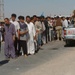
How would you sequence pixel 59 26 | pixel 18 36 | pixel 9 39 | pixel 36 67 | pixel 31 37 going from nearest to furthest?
pixel 36 67 → pixel 9 39 → pixel 18 36 → pixel 31 37 → pixel 59 26

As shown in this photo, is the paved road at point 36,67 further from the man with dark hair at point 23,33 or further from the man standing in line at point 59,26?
the man standing in line at point 59,26

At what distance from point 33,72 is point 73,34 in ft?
27.9

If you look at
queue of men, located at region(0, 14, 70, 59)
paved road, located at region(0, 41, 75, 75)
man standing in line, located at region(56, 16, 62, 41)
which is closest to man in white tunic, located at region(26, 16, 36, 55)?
queue of men, located at region(0, 14, 70, 59)

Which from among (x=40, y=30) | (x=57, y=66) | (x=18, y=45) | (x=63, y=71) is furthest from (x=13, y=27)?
(x=40, y=30)

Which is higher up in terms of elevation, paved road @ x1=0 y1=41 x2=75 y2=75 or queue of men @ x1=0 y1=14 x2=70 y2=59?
queue of men @ x1=0 y1=14 x2=70 y2=59

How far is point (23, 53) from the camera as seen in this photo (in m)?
14.0

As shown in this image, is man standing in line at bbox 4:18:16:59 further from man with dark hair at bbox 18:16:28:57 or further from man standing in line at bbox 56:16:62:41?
man standing in line at bbox 56:16:62:41

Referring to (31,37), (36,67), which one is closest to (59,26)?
(31,37)

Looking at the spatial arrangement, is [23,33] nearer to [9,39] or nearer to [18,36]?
[18,36]

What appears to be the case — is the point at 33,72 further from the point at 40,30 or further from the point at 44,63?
the point at 40,30

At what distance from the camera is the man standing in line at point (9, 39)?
12620mm

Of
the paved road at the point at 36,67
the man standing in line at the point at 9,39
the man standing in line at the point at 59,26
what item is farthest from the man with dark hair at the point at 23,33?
the man standing in line at the point at 59,26

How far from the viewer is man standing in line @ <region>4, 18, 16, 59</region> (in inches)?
497

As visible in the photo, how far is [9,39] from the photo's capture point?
42.1ft
